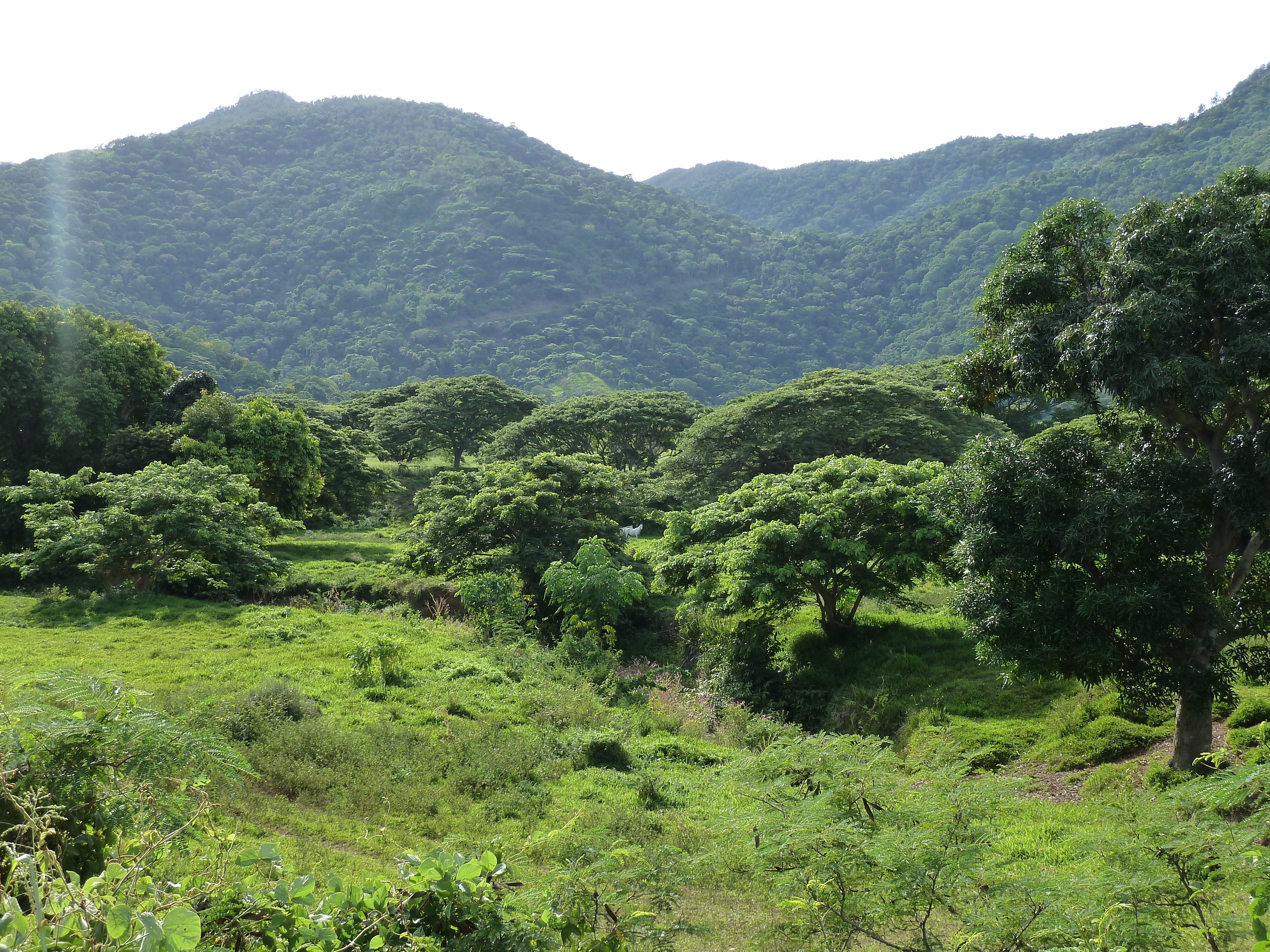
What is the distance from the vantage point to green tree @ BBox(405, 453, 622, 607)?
19.2m

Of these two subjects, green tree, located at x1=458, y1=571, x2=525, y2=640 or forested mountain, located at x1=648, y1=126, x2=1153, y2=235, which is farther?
forested mountain, located at x1=648, y1=126, x2=1153, y2=235

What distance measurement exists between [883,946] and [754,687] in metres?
10.3

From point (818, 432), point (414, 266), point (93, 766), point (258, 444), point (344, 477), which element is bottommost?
point (344, 477)

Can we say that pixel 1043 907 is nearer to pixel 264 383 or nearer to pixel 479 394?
pixel 479 394

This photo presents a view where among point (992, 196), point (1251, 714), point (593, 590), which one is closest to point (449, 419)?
point (593, 590)

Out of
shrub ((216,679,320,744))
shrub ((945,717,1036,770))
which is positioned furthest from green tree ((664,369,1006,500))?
shrub ((216,679,320,744))

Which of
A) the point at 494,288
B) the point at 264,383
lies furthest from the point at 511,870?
the point at 494,288

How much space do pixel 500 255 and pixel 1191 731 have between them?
135293mm

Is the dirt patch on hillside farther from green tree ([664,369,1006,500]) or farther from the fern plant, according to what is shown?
green tree ([664,369,1006,500])

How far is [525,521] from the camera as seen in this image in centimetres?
1973

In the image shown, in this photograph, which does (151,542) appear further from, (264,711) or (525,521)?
(264,711)

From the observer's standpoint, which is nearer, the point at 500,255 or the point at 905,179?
the point at 500,255

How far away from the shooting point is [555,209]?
148m

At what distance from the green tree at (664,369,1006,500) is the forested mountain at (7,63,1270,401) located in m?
62.2
